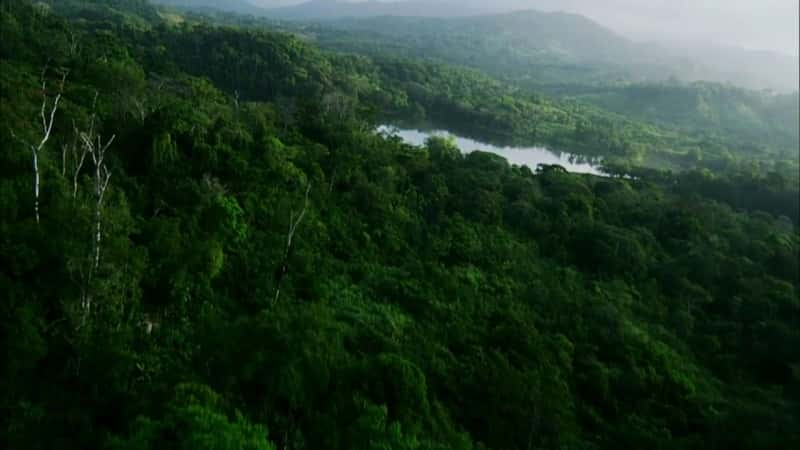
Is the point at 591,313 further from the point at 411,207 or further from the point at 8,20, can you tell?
the point at 8,20

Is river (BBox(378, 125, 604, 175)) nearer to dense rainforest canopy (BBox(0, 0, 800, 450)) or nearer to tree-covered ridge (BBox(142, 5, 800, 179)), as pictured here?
tree-covered ridge (BBox(142, 5, 800, 179))

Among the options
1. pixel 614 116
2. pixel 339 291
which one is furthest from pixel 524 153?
pixel 339 291

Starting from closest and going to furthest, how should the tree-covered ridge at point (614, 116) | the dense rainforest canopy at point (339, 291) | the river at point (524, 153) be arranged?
the dense rainforest canopy at point (339, 291) → the river at point (524, 153) → the tree-covered ridge at point (614, 116)

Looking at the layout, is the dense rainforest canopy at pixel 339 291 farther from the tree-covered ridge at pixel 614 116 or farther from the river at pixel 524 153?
the tree-covered ridge at pixel 614 116

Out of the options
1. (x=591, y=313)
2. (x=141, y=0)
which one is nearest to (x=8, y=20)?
(x=591, y=313)

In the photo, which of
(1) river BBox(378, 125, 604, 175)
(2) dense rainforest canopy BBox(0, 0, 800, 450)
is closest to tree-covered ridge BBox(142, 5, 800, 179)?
(1) river BBox(378, 125, 604, 175)

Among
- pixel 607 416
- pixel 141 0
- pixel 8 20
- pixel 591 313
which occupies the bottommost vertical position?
pixel 607 416

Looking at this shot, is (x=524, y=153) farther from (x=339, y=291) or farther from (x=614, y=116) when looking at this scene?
(x=339, y=291)

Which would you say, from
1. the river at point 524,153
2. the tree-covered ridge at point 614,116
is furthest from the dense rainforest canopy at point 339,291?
the tree-covered ridge at point 614,116
